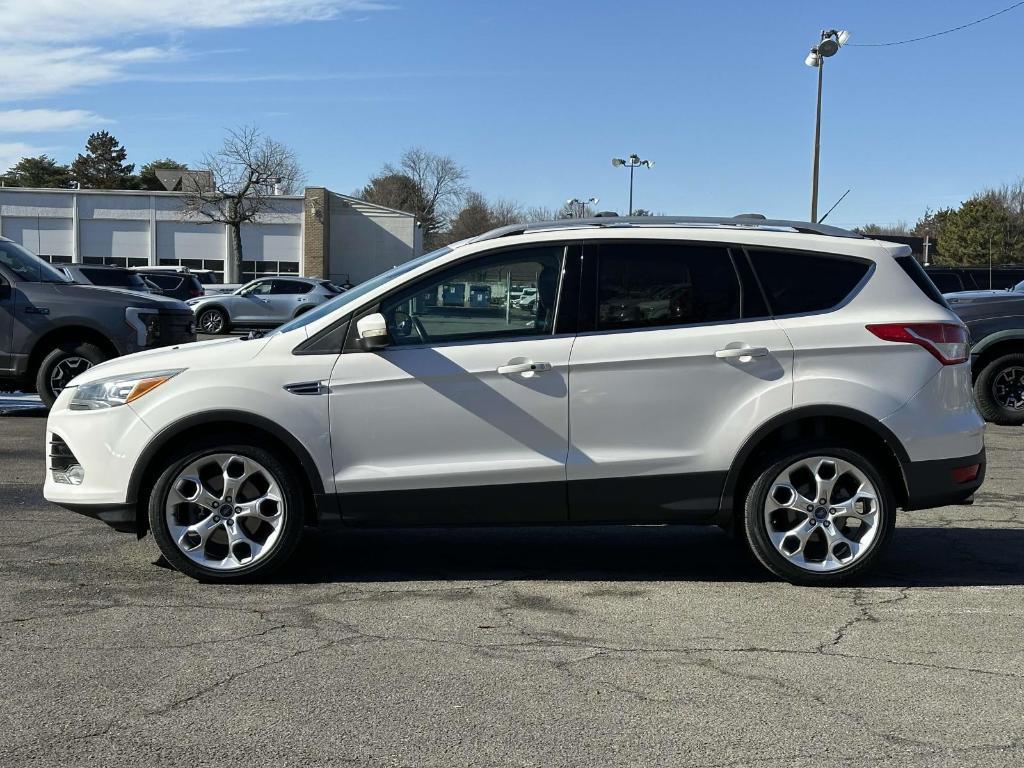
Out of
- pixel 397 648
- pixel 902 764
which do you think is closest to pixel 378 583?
pixel 397 648

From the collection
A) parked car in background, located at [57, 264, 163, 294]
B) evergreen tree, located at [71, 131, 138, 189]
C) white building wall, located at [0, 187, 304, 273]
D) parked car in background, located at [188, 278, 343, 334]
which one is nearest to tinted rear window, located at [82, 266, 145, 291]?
parked car in background, located at [57, 264, 163, 294]

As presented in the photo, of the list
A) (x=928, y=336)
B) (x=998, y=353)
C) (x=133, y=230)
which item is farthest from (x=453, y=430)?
(x=133, y=230)

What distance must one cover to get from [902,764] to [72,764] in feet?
8.81

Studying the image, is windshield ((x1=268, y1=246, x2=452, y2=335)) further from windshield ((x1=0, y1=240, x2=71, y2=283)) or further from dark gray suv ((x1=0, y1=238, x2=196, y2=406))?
windshield ((x1=0, y1=240, x2=71, y2=283))

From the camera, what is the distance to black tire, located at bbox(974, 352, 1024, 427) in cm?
1248

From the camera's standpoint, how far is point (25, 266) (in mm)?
12344

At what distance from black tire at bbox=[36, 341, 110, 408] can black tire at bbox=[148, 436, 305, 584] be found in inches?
271

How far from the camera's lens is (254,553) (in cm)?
571

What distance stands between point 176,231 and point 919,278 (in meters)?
56.4

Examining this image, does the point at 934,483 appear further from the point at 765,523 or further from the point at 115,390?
the point at 115,390

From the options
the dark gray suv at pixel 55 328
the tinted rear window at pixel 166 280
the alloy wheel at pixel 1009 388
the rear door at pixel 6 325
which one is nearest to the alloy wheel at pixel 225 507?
the dark gray suv at pixel 55 328

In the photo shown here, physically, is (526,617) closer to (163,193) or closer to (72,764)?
(72,764)

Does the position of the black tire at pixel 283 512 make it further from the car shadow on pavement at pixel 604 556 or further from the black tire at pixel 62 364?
the black tire at pixel 62 364

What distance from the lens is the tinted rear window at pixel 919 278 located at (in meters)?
5.89
